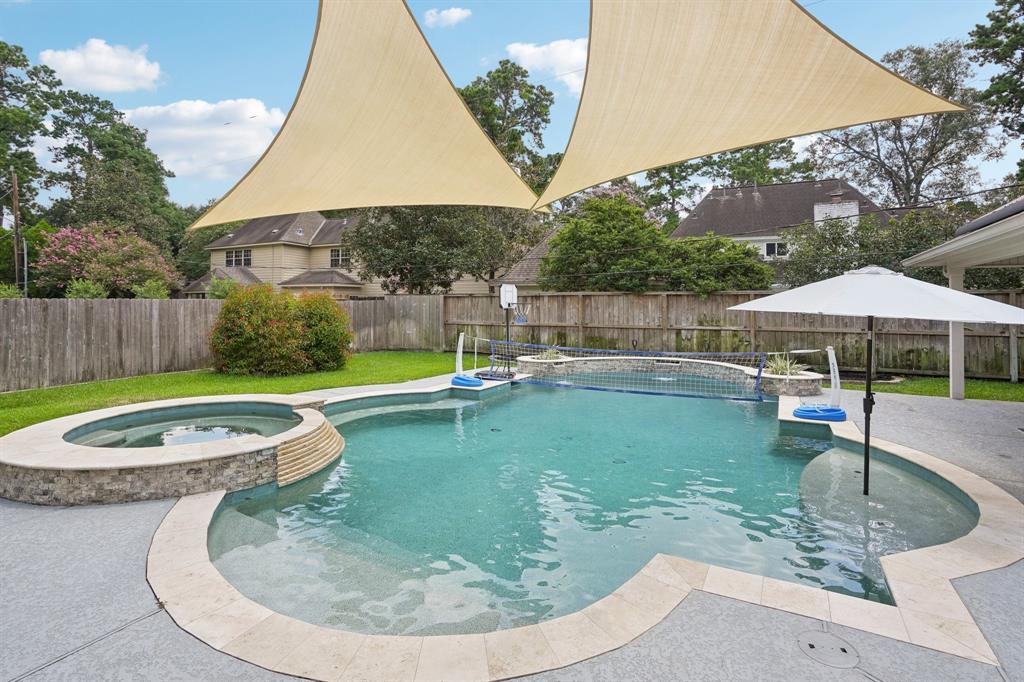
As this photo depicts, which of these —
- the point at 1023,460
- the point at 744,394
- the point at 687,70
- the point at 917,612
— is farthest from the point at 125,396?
the point at 1023,460

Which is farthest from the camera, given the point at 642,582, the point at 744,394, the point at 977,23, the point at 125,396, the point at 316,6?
the point at 977,23

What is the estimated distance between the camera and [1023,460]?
544 centimetres

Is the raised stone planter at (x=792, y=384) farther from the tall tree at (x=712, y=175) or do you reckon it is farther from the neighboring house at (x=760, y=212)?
the tall tree at (x=712, y=175)

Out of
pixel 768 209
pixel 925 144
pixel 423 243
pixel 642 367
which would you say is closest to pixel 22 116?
pixel 423 243

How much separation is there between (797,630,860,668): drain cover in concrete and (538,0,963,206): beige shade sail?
4.96 m

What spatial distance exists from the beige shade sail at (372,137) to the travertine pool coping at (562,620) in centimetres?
523

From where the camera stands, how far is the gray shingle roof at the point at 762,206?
2370 centimetres

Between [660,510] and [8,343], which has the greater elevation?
[8,343]

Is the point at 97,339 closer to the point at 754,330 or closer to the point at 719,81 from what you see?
the point at 719,81

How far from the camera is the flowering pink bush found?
20250 mm

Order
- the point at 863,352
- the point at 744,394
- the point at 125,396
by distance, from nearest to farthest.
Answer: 1. the point at 125,396
2. the point at 744,394
3. the point at 863,352

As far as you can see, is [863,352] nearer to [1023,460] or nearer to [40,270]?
[1023,460]

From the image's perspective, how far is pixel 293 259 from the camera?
96.6 feet

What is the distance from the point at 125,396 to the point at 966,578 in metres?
10.7
